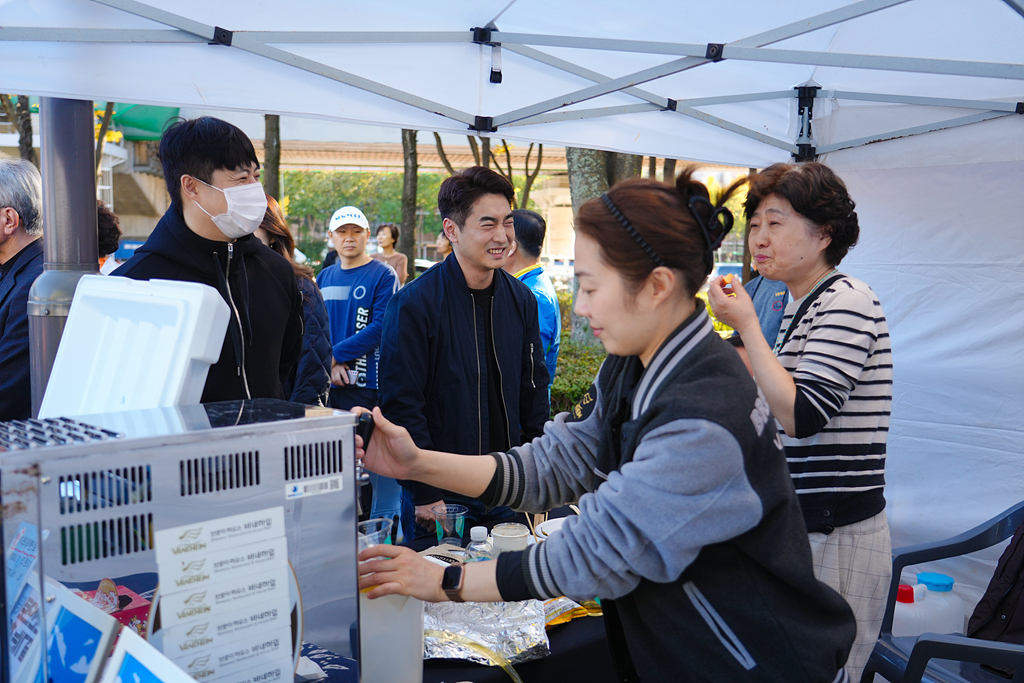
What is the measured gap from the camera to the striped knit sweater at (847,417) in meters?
1.83

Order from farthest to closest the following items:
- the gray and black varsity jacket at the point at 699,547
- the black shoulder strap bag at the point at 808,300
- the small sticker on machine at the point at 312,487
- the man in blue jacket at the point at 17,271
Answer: the man in blue jacket at the point at 17,271
the black shoulder strap bag at the point at 808,300
the gray and black varsity jacket at the point at 699,547
the small sticker on machine at the point at 312,487

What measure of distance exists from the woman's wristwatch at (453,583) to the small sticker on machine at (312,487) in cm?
32

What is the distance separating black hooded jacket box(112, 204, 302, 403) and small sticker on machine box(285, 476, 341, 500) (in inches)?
42.2

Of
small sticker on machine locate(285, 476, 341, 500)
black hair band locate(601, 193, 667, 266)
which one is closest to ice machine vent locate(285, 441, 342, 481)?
small sticker on machine locate(285, 476, 341, 500)

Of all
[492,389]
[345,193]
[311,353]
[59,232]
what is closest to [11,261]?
[59,232]

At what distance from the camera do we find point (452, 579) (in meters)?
1.21

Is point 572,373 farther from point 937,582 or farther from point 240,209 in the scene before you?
point 240,209

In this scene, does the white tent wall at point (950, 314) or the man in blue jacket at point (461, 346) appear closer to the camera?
the man in blue jacket at point (461, 346)

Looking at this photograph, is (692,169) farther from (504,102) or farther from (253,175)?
(504,102)

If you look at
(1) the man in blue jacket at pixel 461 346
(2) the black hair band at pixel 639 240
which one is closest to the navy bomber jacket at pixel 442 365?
(1) the man in blue jacket at pixel 461 346

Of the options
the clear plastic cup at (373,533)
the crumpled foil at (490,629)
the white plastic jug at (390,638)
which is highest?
the clear plastic cup at (373,533)

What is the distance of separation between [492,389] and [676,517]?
5.41 feet

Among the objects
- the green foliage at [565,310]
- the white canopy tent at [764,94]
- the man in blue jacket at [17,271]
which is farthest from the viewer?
the green foliage at [565,310]

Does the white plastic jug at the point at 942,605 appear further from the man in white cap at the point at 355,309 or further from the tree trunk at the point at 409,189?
the tree trunk at the point at 409,189
